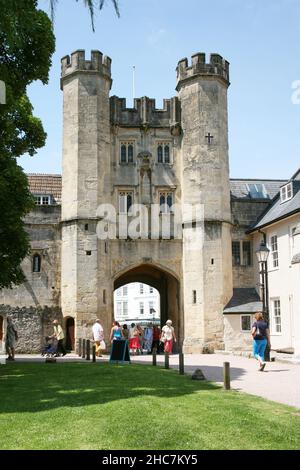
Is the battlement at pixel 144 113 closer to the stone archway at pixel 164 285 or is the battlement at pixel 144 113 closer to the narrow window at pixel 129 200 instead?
the narrow window at pixel 129 200

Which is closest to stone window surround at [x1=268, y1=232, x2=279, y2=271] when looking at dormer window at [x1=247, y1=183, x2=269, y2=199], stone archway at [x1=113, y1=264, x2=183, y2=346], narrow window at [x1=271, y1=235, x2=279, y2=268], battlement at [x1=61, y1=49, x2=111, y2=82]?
narrow window at [x1=271, y1=235, x2=279, y2=268]

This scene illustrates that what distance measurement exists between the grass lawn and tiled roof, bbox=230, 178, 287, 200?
73.5ft

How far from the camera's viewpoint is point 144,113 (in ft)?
105

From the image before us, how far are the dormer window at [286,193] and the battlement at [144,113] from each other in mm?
6914

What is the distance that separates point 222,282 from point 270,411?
1944 centimetres

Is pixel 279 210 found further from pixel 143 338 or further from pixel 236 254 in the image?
pixel 143 338

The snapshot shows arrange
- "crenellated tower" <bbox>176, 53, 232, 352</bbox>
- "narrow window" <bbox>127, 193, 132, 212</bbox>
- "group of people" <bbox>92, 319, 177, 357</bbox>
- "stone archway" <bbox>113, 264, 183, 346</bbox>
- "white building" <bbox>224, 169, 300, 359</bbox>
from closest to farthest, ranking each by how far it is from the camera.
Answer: "group of people" <bbox>92, 319, 177, 357</bbox> < "white building" <bbox>224, 169, 300, 359</bbox> < "crenellated tower" <bbox>176, 53, 232, 352</bbox> < "stone archway" <bbox>113, 264, 183, 346</bbox> < "narrow window" <bbox>127, 193, 132, 212</bbox>

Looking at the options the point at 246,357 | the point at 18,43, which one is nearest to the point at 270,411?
Result: the point at 18,43

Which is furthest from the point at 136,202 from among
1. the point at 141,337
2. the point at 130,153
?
the point at 141,337

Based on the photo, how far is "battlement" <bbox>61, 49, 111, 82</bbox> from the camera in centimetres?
3062

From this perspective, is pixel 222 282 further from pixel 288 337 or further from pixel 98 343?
pixel 98 343

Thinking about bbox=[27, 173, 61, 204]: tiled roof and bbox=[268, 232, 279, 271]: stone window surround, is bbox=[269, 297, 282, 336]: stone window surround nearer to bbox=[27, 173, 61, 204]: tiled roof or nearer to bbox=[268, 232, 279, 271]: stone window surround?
bbox=[268, 232, 279, 271]: stone window surround

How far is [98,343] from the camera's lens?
79.2ft

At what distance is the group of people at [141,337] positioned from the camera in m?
23.8
